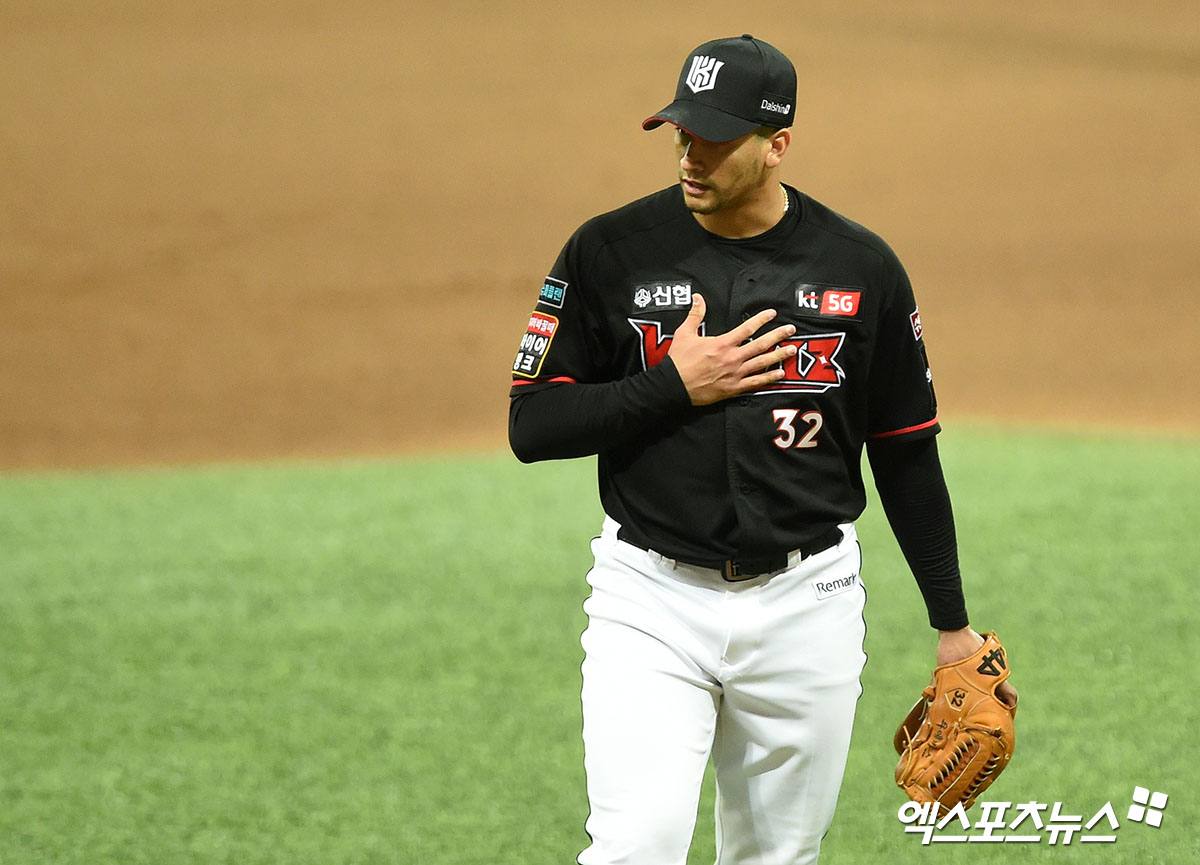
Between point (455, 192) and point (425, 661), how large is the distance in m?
7.27

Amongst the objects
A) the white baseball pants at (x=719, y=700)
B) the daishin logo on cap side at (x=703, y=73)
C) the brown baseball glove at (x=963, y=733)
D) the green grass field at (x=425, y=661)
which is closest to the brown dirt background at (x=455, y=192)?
the green grass field at (x=425, y=661)

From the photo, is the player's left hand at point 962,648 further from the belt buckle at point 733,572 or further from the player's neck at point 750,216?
the player's neck at point 750,216

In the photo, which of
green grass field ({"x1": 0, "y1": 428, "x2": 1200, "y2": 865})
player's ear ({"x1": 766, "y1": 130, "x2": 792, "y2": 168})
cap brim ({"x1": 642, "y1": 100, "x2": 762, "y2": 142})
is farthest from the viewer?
green grass field ({"x1": 0, "y1": 428, "x2": 1200, "y2": 865})

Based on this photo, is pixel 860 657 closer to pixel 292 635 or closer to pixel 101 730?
pixel 101 730

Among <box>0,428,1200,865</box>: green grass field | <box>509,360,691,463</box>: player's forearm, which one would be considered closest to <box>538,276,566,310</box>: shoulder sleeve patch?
<box>509,360,691,463</box>: player's forearm

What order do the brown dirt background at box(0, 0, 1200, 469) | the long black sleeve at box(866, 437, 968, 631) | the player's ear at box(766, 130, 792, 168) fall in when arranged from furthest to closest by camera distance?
the brown dirt background at box(0, 0, 1200, 469) → the long black sleeve at box(866, 437, 968, 631) → the player's ear at box(766, 130, 792, 168)

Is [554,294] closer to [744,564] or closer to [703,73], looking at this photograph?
[703,73]

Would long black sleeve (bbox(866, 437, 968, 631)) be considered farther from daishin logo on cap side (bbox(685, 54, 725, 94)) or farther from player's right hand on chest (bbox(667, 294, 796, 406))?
Answer: daishin logo on cap side (bbox(685, 54, 725, 94))

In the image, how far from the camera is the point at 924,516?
10.1 feet

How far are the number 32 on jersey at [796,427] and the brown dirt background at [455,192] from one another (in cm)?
783

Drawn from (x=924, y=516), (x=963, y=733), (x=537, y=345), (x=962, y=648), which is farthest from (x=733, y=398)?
(x=963, y=733)

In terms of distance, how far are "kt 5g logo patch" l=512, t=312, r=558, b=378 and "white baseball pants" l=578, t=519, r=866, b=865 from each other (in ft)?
1.15

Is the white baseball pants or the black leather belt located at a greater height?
the black leather belt

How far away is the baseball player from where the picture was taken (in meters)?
2.79
